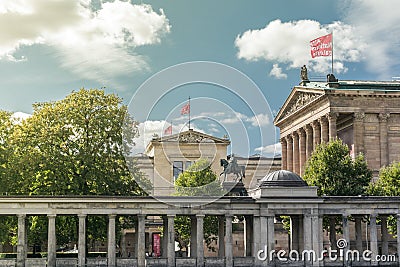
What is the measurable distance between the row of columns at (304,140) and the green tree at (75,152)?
32.8 metres

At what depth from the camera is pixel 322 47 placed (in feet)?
309

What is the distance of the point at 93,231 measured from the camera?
232ft

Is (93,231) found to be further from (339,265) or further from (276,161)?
(276,161)

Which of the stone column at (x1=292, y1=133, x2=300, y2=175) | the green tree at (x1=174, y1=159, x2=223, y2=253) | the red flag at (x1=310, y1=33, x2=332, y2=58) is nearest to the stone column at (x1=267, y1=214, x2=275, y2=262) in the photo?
the green tree at (x1=174, y1=159, x2=223, y2=253)

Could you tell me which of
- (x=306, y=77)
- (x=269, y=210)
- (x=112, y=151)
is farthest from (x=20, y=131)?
(x=306, y=77)

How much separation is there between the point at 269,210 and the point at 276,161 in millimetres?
73532

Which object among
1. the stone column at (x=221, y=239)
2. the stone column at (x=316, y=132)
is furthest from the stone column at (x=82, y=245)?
the stone column at (x=316, y=132)

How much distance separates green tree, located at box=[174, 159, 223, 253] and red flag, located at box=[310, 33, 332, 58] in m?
23.8

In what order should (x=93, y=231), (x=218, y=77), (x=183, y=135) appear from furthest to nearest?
(x=183, y=135), (x=93, y=231), (x=218, y=77)

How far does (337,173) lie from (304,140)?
1170 inches

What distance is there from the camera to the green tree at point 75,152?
70438 millimetres

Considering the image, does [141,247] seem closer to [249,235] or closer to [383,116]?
[249,235]

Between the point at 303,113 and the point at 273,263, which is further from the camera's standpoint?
the point at 303,113

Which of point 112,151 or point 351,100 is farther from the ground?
point 351,100
